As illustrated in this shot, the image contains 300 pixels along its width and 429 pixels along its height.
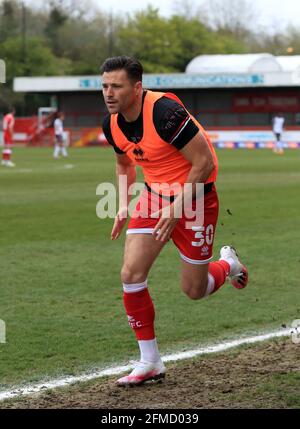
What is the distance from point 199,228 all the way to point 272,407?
1.43m

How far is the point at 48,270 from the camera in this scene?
10.9m

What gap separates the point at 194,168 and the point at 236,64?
6401 centimetres

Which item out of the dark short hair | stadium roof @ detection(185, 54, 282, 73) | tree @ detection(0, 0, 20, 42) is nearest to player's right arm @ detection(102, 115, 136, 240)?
the dark short hair

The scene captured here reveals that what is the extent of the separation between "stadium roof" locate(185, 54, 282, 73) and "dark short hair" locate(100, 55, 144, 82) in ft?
199

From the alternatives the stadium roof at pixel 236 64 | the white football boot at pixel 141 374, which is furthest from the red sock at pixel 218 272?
the stadium roof at pixel 236 64

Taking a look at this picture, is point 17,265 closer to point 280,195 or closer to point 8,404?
point 8,404

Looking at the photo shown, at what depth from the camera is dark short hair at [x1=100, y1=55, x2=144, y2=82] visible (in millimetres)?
6023

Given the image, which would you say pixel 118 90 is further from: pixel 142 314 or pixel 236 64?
pixel 236 64

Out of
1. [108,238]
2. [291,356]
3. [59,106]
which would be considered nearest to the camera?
[291,356]

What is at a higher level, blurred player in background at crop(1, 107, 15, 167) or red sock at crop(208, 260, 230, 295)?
red sock at crop(208, 260, 230, 295)

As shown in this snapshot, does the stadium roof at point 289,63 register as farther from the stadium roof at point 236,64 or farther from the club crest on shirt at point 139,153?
the club crest on shirt at point 139,153

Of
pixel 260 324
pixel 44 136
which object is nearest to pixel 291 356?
pixel 260 324

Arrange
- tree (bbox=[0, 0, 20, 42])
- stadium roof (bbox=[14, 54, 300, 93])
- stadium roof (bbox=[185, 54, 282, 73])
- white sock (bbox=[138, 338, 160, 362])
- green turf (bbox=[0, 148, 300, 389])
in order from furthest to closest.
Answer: tree (bbox=[0, 0, 20, 42])
stadium roof (bbox=[185, 54, 282, 73])
stadium roof (bbox=[14, 54, 300, 93])
green turf (bbox=[0, 148, 300, 389])
white sock (bbox=[138, 338, 160, 362])

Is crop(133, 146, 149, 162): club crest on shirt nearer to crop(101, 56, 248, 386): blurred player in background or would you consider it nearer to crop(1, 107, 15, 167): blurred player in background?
crop(101, 56, 248, 386): blurred player in background
